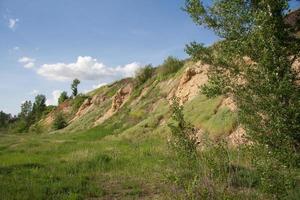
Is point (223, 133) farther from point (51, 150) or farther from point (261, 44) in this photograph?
point (51, 150)

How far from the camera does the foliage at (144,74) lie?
59819 mm

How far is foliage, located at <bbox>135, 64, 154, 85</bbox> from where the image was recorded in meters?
59.8

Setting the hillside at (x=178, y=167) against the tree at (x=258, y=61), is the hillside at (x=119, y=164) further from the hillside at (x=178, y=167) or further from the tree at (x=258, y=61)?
the tree at (x=258, y=61)

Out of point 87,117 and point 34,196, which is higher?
point 87,117

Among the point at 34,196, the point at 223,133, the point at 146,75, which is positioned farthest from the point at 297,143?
the point at 146,75

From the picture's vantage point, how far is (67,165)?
59.6 ft

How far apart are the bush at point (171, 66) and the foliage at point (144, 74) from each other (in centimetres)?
681

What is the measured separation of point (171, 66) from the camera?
52.6 m

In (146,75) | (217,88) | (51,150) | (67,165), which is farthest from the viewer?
(146,75)

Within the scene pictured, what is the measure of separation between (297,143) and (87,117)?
54.5m

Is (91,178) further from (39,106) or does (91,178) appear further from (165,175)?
(39,106)

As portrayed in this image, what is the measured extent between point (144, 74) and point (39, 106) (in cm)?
5854

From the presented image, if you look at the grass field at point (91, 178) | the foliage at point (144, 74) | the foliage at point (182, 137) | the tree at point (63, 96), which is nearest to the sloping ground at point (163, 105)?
the foliage at point (182, 137)

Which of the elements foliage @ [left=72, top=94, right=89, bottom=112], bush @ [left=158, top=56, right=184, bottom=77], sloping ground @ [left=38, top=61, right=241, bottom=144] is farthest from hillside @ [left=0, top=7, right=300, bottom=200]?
foliage @ [left=72, top=94, right=89, bottom=112]
